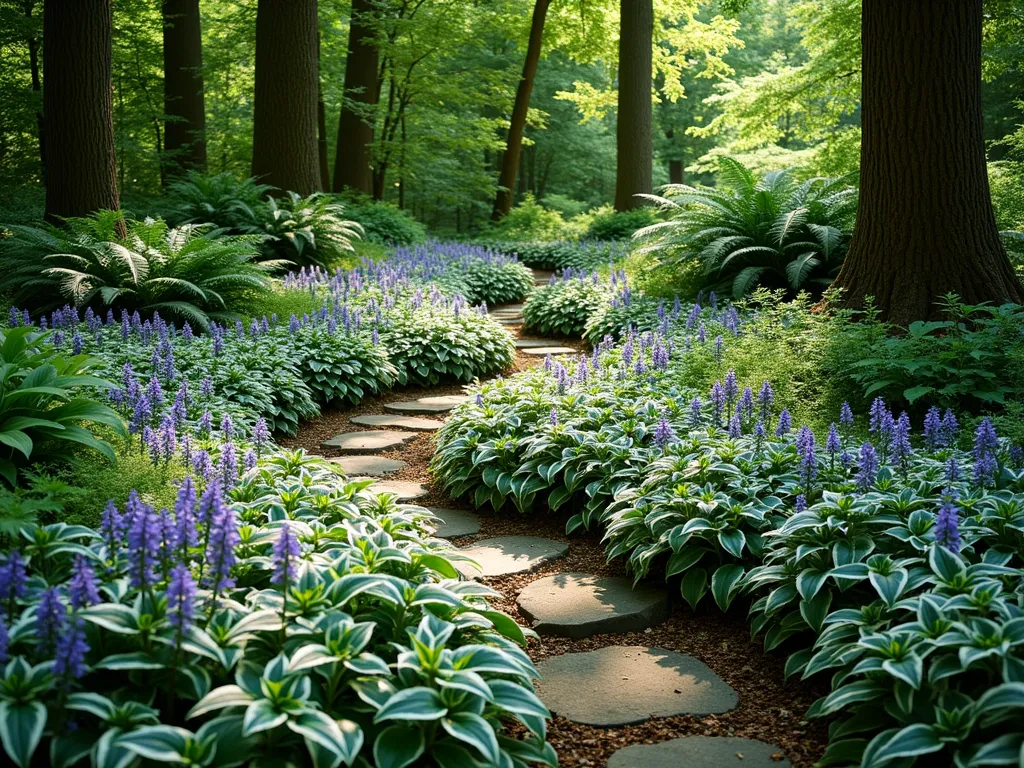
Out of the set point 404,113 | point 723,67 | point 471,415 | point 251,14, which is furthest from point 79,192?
point 723,67

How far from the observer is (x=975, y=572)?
108 inches

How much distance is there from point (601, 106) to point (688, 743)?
75.3 ft

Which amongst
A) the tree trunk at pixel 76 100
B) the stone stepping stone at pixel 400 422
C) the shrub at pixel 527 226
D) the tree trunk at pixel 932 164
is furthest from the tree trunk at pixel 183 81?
the tree trunk at pixel 932 164

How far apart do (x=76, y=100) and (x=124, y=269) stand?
193 cm

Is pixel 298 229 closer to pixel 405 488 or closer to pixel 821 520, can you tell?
pixel 405 488

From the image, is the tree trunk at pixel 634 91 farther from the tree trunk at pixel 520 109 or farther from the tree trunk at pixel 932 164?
the tree trunk at pixel 932 164

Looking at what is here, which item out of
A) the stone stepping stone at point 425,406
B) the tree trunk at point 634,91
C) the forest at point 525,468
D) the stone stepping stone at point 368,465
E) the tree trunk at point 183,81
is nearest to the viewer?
the forest at point 525,468

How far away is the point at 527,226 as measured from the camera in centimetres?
2186

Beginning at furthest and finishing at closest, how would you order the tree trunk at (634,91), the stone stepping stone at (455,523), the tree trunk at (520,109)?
the tree trunk at (520,109) → the tree trunk at (634,91) → the stone stepping stone at (455,523)

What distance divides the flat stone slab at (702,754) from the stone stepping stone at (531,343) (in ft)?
24.4

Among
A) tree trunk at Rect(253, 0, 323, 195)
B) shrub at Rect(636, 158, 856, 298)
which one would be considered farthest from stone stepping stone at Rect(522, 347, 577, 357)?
tree trunk at Rect(253, 0, 323, 195)

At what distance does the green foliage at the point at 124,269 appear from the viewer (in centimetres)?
731

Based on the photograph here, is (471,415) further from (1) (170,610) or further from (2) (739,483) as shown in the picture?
(1) (170,610)

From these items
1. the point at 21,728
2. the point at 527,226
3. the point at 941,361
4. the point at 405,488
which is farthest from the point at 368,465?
the point at 527,226
